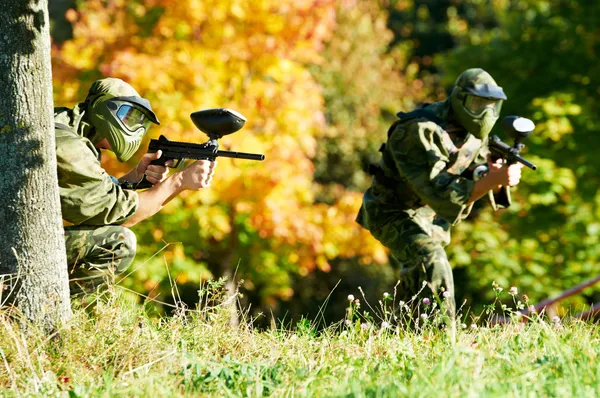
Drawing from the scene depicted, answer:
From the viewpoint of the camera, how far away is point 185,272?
12.2 metres

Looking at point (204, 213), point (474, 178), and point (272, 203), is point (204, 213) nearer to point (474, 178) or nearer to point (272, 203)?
point (272, 203)

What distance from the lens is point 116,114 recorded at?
16.8 feet

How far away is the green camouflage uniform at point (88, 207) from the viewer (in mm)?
4781

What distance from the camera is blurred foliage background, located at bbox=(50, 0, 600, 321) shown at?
11.5 metres

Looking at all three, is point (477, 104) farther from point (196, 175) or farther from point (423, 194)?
point (196, 175)

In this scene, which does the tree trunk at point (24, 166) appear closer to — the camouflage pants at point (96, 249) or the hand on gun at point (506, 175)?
the camouflage pants at point (96, 249)

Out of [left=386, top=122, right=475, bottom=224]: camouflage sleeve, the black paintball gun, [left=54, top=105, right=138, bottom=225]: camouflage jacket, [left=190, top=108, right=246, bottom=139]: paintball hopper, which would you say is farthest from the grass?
[left=386, top=122, right=475, bottom=224]: camouflage sleeve

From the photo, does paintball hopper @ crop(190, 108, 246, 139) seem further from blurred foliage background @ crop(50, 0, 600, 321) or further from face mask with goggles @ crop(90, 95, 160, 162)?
blurred foliage background @ crop(50, 0, 600, 321)

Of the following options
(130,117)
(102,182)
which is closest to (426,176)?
(130,117)

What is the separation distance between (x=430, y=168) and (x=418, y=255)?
23.7 inches

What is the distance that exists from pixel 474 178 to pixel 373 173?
2.52 feet

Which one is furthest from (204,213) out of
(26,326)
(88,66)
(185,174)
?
(26,326)

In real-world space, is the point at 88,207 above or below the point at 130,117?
below

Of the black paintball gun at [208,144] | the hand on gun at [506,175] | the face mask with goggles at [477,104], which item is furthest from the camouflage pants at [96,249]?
the face mask with goggles at [477,104]
